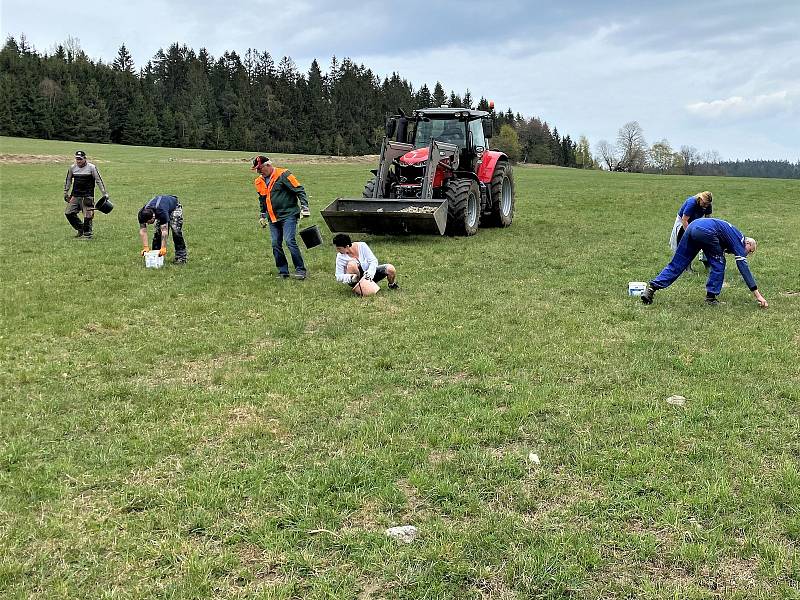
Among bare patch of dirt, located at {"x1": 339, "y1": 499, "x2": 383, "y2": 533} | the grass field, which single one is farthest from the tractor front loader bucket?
bare patch of dirt, located at {"x1": 339, "y1": 499, "x2": 383, "y2": 533}

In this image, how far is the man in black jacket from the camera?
12.8 m

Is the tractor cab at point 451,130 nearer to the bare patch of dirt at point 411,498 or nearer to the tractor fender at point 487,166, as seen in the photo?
the tractor fender at point 487,166

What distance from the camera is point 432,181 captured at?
1272cm

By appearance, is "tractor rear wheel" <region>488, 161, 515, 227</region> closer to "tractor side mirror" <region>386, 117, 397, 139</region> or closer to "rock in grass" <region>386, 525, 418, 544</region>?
"tractor side mirror" <region>386, 117, 397, 139</region>

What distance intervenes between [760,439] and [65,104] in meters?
79.5

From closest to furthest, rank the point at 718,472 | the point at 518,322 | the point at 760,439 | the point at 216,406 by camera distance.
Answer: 1. the point at 718,472
2. the point at 760,439
3. the point at 216,406
4. the point at 518,322

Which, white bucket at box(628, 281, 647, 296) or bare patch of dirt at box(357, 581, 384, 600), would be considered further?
white bucket at box(628, 281, 647, 296)

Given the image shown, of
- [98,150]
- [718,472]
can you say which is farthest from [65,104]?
[718,472]

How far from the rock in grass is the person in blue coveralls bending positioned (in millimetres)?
5685

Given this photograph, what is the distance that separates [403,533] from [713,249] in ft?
19.5

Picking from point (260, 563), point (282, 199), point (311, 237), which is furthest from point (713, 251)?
point (260, 563)

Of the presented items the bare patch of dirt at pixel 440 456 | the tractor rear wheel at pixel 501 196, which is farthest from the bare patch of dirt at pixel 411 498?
the tractor rear wheel at pixel 501 196

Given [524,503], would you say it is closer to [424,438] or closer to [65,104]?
[424,438]

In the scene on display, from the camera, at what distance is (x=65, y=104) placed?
2739 inches
